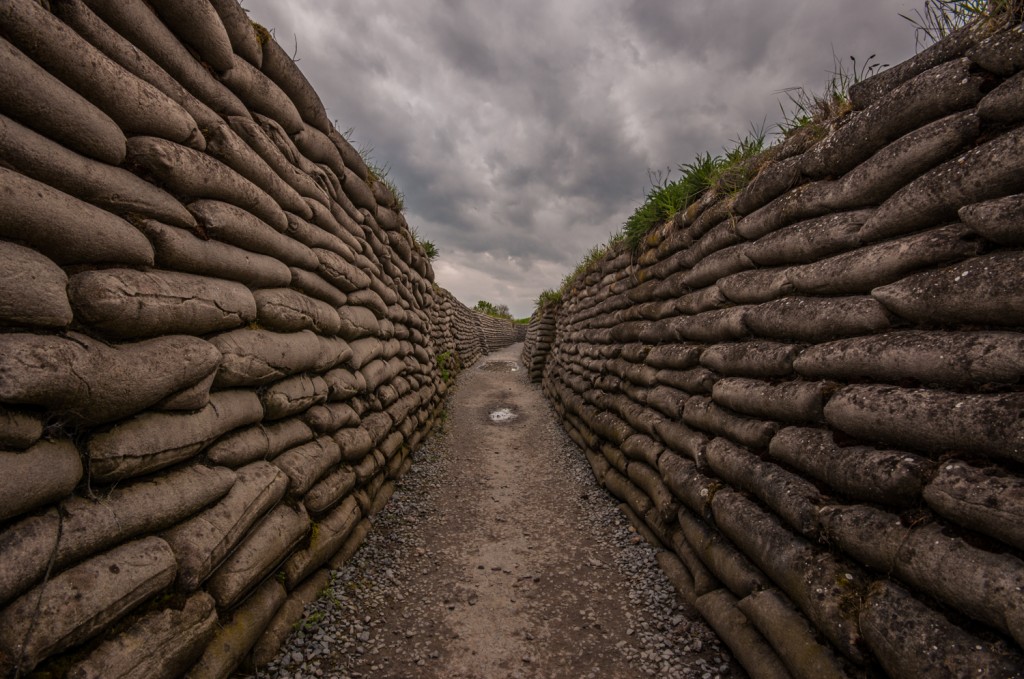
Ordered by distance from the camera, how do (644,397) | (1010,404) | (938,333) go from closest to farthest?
(1010,404) → (938,333) → (644,397)

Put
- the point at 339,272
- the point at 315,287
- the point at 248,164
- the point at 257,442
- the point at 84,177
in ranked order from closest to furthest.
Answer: the point at 84,177
the point at 257,442
the point at 248,164
the point at 315,287
the point at 339,272

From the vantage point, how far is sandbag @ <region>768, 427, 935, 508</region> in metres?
1.65

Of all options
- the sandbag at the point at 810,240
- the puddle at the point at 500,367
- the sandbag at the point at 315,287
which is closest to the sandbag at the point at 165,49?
the sandbag at the point at 315,287

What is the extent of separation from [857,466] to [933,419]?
0.36m

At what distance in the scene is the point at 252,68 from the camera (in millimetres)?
2893

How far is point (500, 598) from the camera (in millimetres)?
3094

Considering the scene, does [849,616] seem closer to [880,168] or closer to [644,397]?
[880,168]

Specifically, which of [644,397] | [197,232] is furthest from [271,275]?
[644,397]

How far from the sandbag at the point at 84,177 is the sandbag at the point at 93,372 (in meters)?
0.61

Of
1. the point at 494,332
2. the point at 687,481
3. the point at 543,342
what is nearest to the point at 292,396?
the point at 687,481

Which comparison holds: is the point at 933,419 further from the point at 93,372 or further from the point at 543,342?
the point at 543,342

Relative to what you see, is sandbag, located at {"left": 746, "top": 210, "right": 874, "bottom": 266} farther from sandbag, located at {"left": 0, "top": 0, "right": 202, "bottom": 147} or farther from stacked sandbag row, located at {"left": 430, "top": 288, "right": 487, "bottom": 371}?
stacked sandbag row, located at {"left": 430, "top": 288, "right": 487, "bottom": 371}

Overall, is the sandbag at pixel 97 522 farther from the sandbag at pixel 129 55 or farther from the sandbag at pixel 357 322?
the sandbag at pixel 357 322

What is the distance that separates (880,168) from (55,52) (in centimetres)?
374
